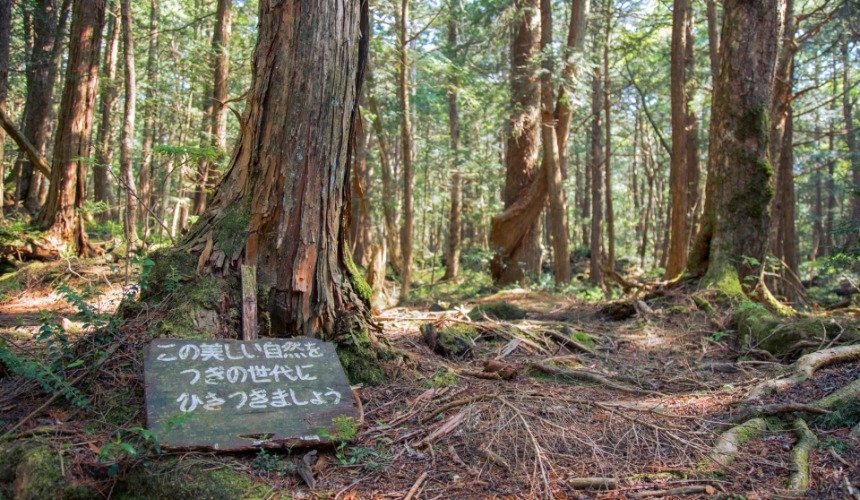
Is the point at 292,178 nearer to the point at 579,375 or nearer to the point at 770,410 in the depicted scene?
the point at 579,375

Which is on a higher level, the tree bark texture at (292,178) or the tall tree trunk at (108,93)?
the tall tree trunk at (108,93)

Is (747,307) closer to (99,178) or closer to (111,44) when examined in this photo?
(111,44)

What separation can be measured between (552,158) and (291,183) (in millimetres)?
8767

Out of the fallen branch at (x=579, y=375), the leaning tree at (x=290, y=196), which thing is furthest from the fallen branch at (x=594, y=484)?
the leaning tree at (x=290, y=196)

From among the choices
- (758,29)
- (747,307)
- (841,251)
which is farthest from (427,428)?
(758,29)

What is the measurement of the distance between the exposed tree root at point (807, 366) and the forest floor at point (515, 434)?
2.6 inches

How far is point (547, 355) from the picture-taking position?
231 inches

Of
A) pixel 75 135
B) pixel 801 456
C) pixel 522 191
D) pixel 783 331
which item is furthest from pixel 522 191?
pixel 801 456

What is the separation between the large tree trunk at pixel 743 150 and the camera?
778 centimetres

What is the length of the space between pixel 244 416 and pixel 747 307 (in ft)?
18.6

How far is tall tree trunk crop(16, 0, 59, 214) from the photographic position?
13.6 meters

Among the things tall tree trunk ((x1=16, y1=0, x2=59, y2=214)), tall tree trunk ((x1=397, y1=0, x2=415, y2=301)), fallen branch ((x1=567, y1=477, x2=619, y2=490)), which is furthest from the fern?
tall tree trunk ((x1=16, y1=0, x2=59, y2=214))

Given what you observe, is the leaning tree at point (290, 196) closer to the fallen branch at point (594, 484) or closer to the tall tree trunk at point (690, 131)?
the fallen branch at point (594, 484)

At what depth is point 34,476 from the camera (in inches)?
109
